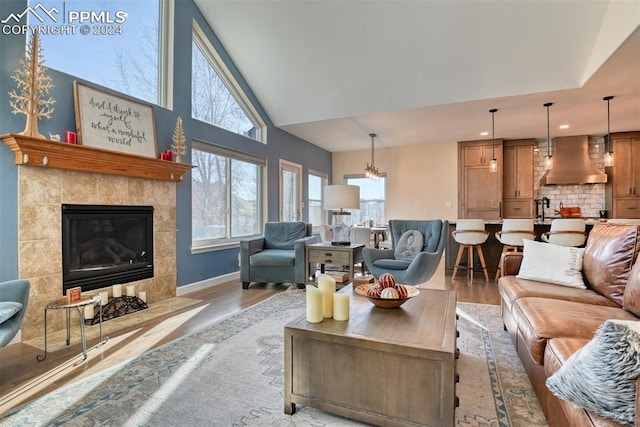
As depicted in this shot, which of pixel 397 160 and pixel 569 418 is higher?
pixel 397 160

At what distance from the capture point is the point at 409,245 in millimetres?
3816

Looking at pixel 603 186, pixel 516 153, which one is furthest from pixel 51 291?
pixel 603 186

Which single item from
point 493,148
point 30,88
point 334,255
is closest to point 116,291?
point 30,88

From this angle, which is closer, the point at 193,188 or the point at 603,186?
the point at 193,188

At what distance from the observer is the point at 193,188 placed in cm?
423

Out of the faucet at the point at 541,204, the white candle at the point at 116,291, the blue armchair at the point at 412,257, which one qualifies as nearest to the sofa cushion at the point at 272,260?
the blue armchair at the point at 412,257

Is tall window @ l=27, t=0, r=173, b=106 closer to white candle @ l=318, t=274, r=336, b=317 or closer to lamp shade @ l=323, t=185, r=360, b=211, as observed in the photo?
lamp shade @ l=323, t=185, r=360, b=211

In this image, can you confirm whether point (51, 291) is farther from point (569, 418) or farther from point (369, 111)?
point (369, 111)

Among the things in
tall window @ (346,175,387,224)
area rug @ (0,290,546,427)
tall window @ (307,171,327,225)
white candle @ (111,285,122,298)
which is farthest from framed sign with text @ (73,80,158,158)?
tall window @ (346,175,387,224)

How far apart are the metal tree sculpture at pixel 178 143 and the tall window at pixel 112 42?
0.35m

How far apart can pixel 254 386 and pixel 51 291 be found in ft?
7.03

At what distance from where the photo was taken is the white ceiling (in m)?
3.37

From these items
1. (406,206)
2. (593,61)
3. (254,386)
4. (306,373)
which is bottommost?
(254,386)

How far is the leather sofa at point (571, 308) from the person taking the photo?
4.46 feet
